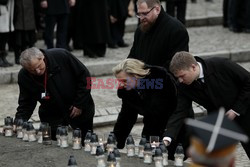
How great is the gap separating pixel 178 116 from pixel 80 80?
1.39 meters

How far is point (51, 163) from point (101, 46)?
297 inches

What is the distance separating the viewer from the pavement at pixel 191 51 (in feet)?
37.2

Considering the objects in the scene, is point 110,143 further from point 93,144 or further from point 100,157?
point 100,157

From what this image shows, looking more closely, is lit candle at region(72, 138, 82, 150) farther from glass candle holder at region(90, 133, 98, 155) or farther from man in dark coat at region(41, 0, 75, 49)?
man in dark coat at region(41, 0, 75, 49)

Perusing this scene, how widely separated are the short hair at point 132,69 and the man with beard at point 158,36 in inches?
36.5

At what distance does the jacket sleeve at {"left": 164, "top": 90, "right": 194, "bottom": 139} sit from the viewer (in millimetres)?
7852

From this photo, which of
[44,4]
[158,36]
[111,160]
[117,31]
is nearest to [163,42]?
[158,36]

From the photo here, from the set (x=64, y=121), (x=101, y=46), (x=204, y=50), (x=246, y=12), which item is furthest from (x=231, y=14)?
(x=64, y=121)

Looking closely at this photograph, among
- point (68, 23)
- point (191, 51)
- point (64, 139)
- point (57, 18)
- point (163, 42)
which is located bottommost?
point (191, 51)

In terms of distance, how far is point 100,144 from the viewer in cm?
763

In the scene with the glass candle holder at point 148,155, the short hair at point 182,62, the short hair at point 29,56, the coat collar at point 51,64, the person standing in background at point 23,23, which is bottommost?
the person standing in background at point 23,23

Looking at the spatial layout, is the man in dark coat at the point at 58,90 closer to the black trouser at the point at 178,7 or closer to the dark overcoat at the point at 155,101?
the dark overcoat at the point at 155,101

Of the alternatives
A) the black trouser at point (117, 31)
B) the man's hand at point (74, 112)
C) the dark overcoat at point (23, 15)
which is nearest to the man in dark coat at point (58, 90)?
the man's hand at point (74, 112)

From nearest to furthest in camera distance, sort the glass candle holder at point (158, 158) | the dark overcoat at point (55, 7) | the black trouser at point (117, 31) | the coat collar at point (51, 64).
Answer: the glass candle holder at point (158, 158)
the coat collar at point (51, 64)
the dark overcoat at point (55, 7)
the black trouser at point (117, 31)
